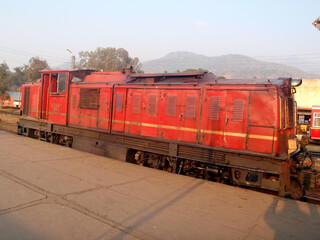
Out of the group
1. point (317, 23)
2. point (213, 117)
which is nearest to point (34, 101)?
point (213, 117)

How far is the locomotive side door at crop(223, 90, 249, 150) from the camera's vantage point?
662cm

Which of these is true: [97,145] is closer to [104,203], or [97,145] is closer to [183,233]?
[104,203]

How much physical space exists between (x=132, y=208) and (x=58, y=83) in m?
8.40

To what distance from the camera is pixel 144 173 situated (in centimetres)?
780

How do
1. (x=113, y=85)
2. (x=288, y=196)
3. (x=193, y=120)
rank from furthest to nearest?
(x=113, y=85) → (x=193, y=120) → (x=288, y=196)

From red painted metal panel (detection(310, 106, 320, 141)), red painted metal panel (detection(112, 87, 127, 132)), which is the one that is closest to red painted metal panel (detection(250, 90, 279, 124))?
red painted metal panel (detection(112, 87, 127, 132))

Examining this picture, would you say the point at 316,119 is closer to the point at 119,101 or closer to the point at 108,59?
the point at 119,101

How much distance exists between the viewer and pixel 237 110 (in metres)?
6.77

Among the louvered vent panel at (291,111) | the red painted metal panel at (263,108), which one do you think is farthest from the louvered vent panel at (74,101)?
the louvered vent panel at (291,111)

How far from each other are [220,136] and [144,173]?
102 inches

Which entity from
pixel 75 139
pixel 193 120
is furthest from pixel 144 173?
pixel 75 139

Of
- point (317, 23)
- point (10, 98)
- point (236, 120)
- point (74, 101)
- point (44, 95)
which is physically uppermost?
point (317, 23)

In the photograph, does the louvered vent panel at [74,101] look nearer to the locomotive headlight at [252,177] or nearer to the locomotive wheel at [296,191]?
the locomotive headlight at [252,177]

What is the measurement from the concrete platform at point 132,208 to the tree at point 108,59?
72.3m
